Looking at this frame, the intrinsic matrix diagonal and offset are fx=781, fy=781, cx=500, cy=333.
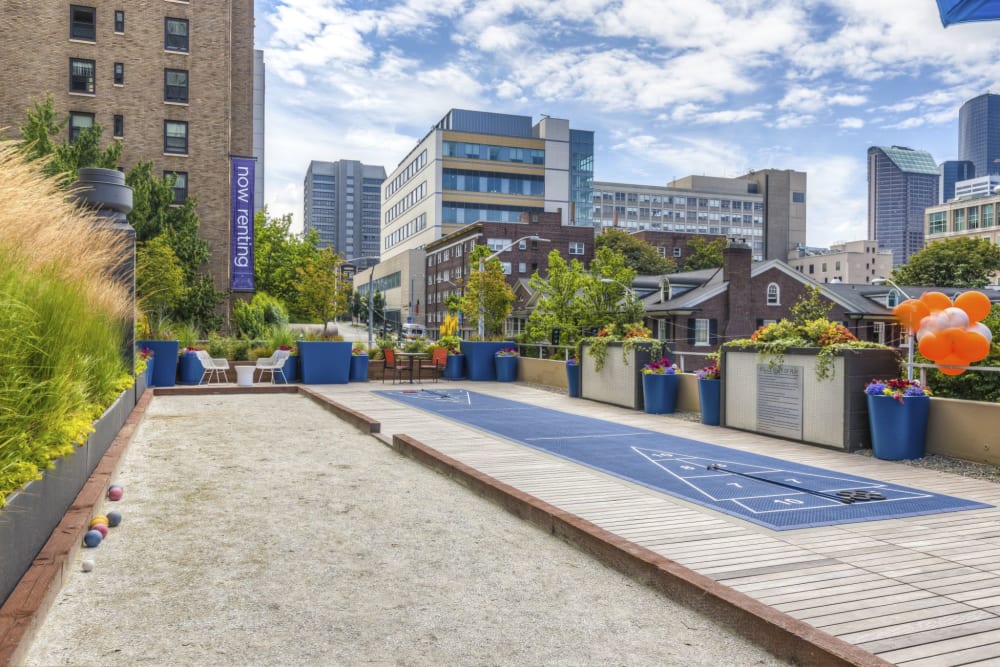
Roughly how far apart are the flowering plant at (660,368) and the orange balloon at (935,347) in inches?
210

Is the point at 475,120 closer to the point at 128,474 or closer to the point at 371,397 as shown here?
the point at 371,397

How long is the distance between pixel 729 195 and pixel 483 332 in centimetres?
13789

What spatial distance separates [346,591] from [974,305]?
9.12 meters

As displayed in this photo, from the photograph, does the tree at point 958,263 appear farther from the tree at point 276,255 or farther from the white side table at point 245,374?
the white side table at point 245,374

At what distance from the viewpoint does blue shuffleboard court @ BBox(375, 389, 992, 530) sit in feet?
22.2

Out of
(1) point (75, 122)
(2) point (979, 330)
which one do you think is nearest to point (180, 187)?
(1) point (75, 122)

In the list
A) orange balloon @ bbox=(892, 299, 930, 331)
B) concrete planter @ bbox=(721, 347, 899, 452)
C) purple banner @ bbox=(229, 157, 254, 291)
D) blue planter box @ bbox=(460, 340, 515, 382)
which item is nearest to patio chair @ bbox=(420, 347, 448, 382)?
blue planter box @ bbox=(460, 340, 515, 382)

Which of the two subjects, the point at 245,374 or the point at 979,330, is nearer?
the point at 979,330

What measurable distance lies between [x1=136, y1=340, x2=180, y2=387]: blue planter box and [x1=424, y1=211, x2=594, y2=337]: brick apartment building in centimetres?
5684

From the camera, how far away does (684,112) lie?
4862 inches

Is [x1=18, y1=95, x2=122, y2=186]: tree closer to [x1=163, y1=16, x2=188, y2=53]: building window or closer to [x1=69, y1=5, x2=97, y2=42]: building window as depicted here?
[x1=69, y1=5, x2=97, y2=42]: building window

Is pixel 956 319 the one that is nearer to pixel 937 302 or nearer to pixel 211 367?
pixel 937 302

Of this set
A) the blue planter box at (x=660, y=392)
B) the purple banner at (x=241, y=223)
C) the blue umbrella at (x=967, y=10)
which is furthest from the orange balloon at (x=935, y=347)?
the purple banner at (x=241, y=223)

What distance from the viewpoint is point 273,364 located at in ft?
71.4
